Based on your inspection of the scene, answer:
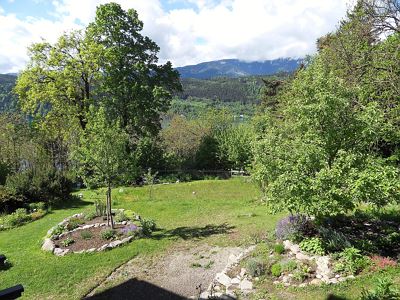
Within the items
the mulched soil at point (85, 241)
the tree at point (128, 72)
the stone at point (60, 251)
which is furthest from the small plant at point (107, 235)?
the tree at point (128, 72)

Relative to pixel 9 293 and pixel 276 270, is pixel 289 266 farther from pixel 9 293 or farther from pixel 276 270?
pixel 9 293

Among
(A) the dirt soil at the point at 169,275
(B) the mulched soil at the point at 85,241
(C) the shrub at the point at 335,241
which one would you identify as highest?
(C) the shrub at the point at 335,241

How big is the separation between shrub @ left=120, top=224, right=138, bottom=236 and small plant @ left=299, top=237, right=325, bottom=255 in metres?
7.32

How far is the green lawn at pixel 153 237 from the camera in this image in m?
10.8

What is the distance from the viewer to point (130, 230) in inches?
588

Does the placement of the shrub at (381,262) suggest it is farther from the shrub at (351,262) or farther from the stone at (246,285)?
the stone at (246,285)

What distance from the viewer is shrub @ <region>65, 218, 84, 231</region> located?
619 inches

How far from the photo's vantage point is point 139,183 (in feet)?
101

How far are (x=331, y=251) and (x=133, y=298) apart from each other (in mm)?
6107

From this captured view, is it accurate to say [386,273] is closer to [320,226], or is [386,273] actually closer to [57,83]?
[320,226]

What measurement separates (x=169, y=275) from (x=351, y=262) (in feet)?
18.4

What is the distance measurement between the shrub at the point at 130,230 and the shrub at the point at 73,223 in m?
2.52

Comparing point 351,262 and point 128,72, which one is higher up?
point 128,72

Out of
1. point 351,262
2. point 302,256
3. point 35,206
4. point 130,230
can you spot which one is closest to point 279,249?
point 302,256
